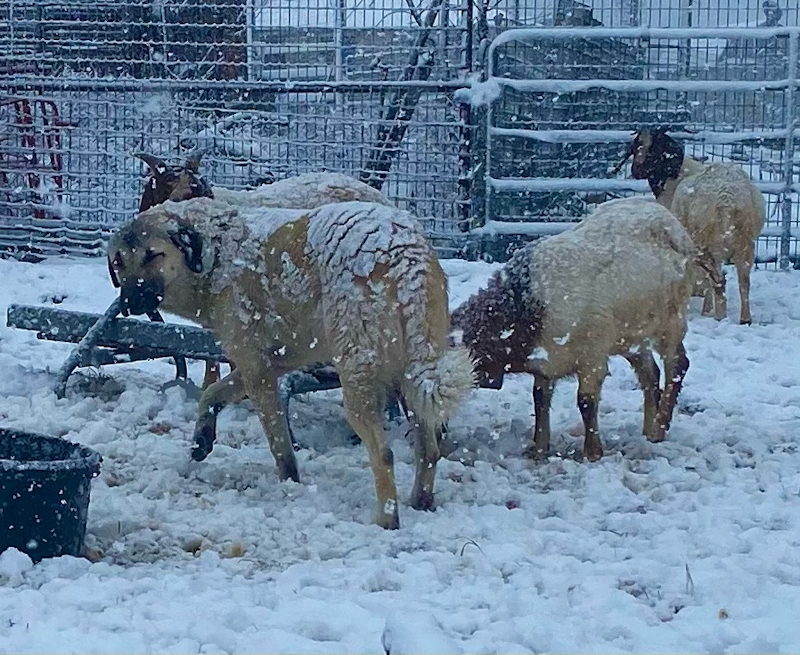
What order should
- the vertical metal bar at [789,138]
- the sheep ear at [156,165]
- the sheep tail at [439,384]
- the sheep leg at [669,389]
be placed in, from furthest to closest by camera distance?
the vertical metal bar at [789,138], the sheep ear at [156,165], the sheep leg at [669,389], the sheep tail at [439,384]

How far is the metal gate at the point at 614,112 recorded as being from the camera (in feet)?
39.8

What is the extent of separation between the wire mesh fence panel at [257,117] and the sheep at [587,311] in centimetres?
Result: 568

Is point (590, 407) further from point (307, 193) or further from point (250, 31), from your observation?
point (250, 31)

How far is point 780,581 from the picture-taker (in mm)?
4375

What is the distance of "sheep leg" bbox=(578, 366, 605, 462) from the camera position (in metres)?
6.36

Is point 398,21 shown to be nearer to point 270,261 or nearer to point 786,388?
point 786,388

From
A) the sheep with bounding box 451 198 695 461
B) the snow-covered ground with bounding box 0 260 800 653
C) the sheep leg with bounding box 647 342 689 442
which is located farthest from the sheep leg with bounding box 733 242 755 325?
the sheep with bounding box 451 198 695 461

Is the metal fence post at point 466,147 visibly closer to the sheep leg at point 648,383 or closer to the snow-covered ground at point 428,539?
the snow-covered ground at point 428,539

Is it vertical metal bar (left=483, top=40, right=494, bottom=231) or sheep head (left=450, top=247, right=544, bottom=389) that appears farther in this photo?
vertical metal bar (left=483, top=40, right=494, bottom=231)

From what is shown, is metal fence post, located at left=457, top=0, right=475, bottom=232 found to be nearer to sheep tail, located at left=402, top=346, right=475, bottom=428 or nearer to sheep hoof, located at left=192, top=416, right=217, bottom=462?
sheep hoof, located at left=192, top=416, right=217, bottom=462

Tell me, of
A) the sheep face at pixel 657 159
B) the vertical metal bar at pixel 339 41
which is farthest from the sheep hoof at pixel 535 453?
the vertical metal bar at pixel 339 41

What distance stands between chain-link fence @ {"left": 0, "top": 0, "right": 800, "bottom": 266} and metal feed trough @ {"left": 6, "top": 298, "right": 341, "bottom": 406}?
5511 mm


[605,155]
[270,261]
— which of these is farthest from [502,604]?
[605,155]

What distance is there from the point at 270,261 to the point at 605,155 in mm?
8345
